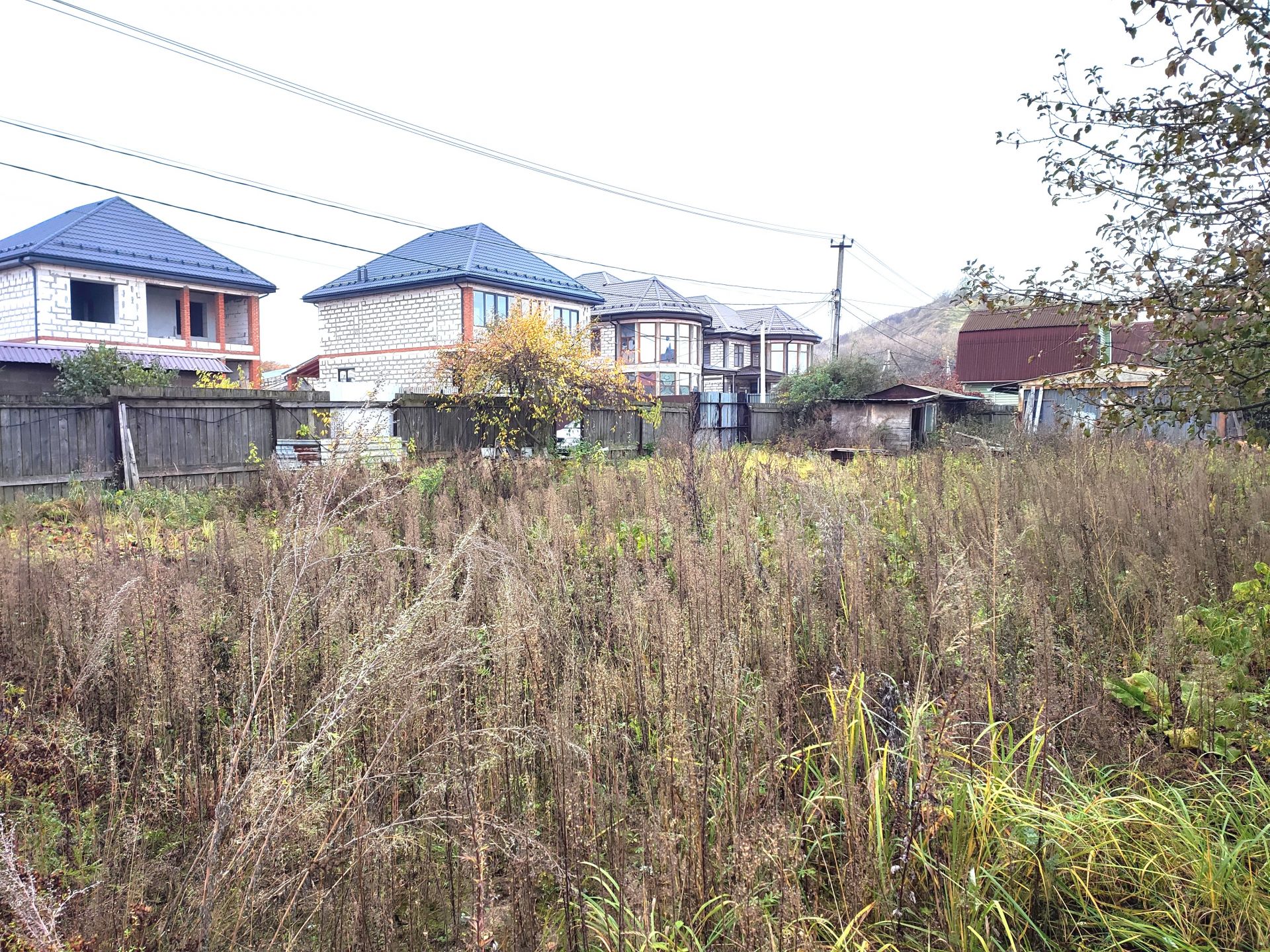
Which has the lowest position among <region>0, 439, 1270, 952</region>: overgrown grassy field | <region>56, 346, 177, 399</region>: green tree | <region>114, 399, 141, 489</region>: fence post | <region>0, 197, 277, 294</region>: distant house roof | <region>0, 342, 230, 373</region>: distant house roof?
<region>0, 439, 1270, 952</region>: overgrown grassy field

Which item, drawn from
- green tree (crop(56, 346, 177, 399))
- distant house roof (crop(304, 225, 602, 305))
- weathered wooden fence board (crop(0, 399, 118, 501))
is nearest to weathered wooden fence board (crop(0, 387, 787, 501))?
weathered wooden fence board (crop(0, 399, 118, 501))

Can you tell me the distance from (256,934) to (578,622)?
1715 mm

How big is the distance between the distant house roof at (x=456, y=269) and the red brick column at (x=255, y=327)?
221 cm

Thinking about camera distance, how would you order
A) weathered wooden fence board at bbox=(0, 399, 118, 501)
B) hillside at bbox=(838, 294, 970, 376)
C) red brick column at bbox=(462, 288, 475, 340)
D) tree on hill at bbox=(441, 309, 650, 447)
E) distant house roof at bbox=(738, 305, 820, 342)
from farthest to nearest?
hillside at bbox=(838, 294, 970, 376) < distant house roof at bbox=(738, 305, 820, 342) < red brick column at bbox=(462, 288, 475, 340) < tree on hill at bbox=(441, 309, 650, 447) < weathered wooden fence board at bbox=(0, 399, 118, 501)

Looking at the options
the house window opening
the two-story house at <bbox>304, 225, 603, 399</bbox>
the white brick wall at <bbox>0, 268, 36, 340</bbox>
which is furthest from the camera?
the two-story house at <bbox>304, 225, 603, 399</bbox>

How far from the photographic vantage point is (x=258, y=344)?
106ft

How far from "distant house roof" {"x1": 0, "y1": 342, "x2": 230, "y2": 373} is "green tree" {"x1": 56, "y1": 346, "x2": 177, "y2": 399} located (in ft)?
2.96

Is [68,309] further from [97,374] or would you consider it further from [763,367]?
[763,367]

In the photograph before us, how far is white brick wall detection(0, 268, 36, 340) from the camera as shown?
26.6 m

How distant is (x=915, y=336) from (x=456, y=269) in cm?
6914

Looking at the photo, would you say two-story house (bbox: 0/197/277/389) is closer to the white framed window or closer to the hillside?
the white framed window

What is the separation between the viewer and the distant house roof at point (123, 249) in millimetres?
26875

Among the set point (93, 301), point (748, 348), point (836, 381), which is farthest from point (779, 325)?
point (93, 301)

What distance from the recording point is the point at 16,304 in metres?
27.0
